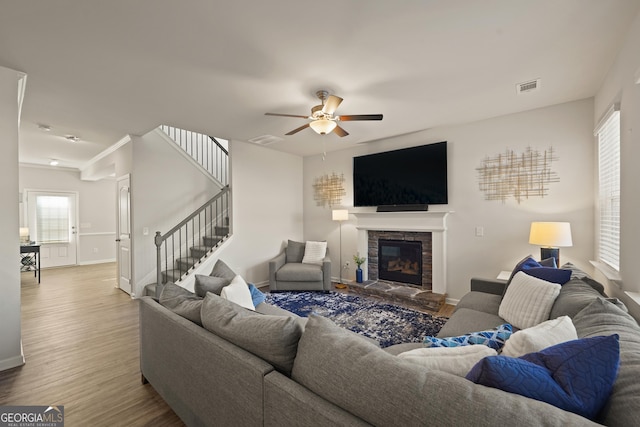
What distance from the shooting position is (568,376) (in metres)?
0.81

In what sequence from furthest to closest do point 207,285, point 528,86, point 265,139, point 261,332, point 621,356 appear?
point 265,139 → point 528,86 → point 207,285 → point 261,332 → point 621,356

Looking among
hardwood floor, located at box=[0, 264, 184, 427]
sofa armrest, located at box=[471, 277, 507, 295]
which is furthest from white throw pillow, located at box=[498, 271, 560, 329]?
hardwood floor, located at box=[0, 264, 184, 427]

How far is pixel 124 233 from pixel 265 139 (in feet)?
10.3

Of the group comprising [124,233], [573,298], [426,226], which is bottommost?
[573,298]

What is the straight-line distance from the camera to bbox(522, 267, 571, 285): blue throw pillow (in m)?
2.11

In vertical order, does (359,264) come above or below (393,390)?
below

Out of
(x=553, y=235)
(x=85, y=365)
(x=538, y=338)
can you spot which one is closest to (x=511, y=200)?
(x=553, y=235)

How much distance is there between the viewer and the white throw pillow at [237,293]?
6.79 feet

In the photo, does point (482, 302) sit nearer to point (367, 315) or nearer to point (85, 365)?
point (367, 315)

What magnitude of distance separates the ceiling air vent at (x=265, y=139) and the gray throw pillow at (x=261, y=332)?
143 inches

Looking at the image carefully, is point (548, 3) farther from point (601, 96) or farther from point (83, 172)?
point (83, 172)

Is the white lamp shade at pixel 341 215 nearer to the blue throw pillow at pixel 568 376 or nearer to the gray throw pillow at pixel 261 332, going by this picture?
the gray throw pillow at pixel 261 332

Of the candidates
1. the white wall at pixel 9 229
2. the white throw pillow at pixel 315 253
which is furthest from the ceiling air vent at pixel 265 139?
the white wall at pixel 9 229

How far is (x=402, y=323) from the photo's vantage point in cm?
331
